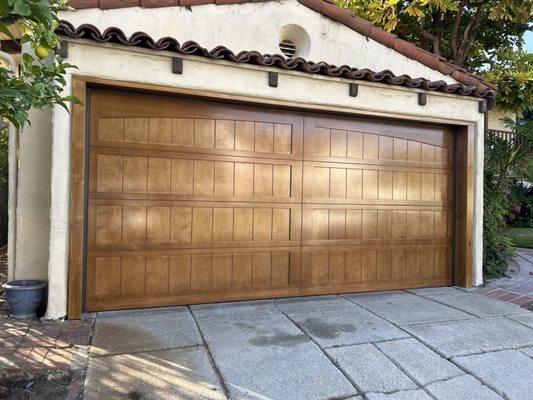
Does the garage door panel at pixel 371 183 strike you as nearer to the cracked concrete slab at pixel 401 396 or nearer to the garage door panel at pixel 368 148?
the garage door panel at pixel 368 148

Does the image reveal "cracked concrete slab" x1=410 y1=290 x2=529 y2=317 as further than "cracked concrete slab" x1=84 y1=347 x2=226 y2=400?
Yes

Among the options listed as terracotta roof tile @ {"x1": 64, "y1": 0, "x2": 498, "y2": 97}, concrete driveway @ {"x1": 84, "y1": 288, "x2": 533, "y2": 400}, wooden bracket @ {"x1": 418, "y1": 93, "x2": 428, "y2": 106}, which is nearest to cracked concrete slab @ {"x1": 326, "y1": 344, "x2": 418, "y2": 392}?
concrete driveway @ {"x1": 84, "y1": 288, "x2": 533, "y2": 400}

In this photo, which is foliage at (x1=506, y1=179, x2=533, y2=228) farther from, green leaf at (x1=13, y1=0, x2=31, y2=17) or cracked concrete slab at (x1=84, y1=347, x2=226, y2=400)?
green leaf at (x1=13, y1=0, x2=31, y2=17)

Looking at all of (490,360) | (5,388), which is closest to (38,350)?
(5,388)

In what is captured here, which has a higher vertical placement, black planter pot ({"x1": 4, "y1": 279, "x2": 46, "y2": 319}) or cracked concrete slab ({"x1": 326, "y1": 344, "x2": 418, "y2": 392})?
black planter pot ({"x1": 4, "y1": 279, "x2": 46, "y2": 319})

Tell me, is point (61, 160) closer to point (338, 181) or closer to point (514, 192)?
point (338, 181)

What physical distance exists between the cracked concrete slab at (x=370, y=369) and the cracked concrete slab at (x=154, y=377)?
0.97m

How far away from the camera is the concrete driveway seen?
2580mm

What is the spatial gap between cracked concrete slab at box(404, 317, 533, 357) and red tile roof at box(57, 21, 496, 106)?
9.59ft

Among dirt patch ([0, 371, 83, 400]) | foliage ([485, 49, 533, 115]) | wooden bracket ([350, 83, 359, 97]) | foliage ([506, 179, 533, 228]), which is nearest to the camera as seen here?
dirt patch ([0, 371, 83, 400])

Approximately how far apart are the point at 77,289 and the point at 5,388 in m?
1.31

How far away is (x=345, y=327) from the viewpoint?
3.72 metres

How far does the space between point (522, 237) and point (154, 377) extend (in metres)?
10.9

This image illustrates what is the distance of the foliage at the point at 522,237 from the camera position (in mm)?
9352
